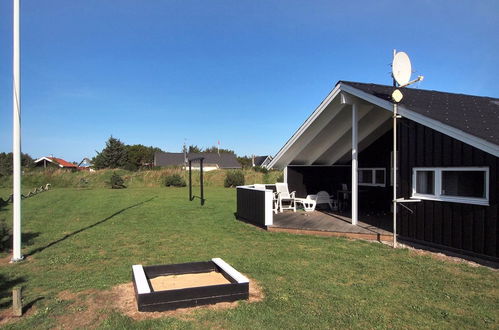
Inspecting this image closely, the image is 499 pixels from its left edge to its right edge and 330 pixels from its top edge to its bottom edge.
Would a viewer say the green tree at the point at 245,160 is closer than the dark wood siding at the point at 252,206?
No

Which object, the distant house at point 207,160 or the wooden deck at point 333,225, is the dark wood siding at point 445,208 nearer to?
the wooden deck at point 333,225

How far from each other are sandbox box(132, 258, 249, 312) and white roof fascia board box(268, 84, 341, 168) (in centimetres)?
569

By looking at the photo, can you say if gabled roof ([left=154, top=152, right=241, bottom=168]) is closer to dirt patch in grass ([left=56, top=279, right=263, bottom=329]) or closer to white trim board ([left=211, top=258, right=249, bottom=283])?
white trim board ([left=211, top=258, right=249, bottom=283])

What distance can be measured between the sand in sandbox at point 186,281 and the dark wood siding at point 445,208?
4.37 metres

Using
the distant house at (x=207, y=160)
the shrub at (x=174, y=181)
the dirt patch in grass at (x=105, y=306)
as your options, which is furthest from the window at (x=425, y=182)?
the distant house at (x=207, y=160)

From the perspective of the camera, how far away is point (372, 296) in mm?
4691

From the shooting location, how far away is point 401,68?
7.91 m

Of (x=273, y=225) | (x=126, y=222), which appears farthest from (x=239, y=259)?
(x=126, y=222)

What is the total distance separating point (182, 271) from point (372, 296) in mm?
2781

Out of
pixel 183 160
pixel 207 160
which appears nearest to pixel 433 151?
pixel 207 160

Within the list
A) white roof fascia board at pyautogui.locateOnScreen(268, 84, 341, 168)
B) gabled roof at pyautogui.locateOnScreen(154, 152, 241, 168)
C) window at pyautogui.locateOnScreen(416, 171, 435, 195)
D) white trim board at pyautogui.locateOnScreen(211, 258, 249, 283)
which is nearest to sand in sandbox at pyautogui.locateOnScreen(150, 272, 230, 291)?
white trim board at pyautogui.locateOnScreen(211, 258, 249, 283)

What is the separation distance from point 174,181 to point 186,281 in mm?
26261

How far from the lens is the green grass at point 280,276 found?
3979 millimetres

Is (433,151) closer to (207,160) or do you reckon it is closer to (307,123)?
(307,123)
